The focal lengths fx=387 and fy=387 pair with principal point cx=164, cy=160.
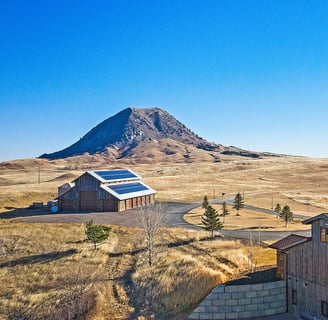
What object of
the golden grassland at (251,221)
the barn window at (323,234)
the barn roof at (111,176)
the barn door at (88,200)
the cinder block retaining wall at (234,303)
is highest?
the barn roof at (111,176)

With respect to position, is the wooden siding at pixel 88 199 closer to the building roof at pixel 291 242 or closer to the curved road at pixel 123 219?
the curved road at pixel 123 219

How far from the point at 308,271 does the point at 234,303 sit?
526 centimetres

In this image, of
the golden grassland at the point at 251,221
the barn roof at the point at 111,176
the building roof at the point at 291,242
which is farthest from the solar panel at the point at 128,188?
the building roof at the point at 291,242

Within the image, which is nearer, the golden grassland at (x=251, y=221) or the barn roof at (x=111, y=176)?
the golden grassland at (x=251, y=221)

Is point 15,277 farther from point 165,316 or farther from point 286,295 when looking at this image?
point 286,295

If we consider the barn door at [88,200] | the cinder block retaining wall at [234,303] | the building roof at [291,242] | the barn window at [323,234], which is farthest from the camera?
the barn door at [88,200]

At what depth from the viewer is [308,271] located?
25.0 metres

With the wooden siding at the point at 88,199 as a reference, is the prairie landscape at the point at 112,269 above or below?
below

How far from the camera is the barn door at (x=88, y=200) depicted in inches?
2378

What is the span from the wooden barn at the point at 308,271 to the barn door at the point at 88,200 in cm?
3804

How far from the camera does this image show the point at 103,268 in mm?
32438

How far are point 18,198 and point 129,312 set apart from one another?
51403 millimetres

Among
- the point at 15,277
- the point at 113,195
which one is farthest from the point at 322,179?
the point at 15,277

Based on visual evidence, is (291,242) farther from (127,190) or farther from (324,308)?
(127,190)
